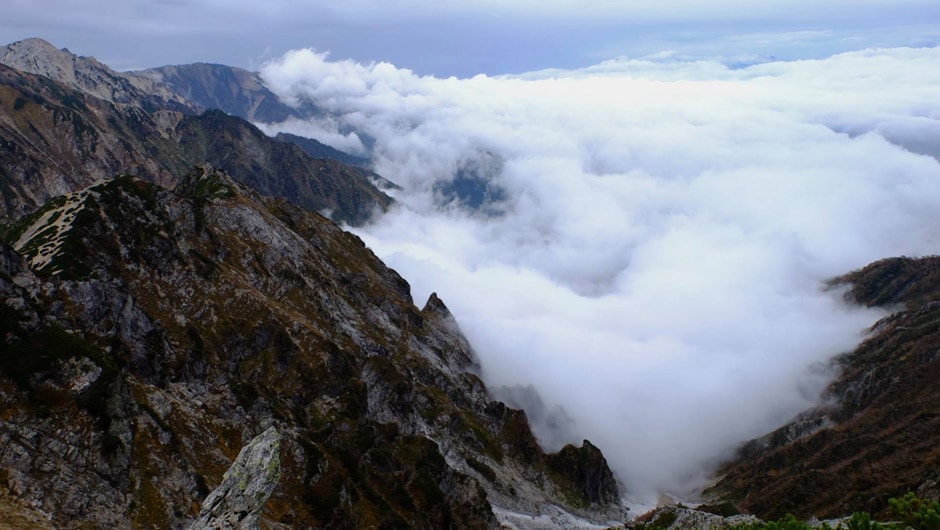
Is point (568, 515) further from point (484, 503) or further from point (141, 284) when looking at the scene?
point (141, 284)

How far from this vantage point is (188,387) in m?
98.0

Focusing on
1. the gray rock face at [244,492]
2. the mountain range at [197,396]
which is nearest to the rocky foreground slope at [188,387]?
the mountain range at [197,396]

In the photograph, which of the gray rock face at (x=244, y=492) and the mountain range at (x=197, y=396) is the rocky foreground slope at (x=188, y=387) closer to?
the mountain range at (x=197, y=396)

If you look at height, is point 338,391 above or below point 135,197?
below

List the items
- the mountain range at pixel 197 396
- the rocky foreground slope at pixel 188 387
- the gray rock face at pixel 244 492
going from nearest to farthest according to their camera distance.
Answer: the gray rock face at pixel 244 492 < the mountain range at pixel 197 396 < the rocky foreground slope at pixel 188 387

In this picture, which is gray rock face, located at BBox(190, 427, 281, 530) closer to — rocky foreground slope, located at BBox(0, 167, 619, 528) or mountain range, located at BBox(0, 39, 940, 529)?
mountain range, located at BBox(0, 39, 940, 529)

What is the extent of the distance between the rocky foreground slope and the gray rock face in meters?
22.0

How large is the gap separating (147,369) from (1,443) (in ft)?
165

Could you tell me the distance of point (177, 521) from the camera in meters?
61.2

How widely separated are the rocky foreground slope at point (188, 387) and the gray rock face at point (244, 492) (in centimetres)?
2204

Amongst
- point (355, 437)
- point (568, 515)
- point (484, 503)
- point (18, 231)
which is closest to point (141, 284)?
point (18, 231)

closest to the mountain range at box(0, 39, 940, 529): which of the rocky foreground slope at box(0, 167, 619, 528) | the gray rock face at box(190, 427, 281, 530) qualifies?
the gray rock face at box(190, 427, 281, 530)

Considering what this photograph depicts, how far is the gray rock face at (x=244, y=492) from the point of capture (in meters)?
35.7

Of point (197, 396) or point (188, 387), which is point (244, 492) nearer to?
point (197, 396)
